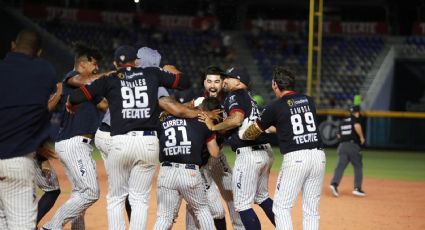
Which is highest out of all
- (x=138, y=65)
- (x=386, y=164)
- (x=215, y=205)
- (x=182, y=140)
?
(x=138, y=65)

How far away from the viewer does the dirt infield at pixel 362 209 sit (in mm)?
12047

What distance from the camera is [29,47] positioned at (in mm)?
6918

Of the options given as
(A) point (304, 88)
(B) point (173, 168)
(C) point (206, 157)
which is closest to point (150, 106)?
(B) point (173, 168)

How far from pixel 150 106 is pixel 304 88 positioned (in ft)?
89.9

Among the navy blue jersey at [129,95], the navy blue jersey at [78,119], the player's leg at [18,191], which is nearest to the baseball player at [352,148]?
the navy blue jersey at [78,119]

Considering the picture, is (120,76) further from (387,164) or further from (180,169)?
(387,164)

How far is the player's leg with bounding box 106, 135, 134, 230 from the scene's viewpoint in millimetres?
8281

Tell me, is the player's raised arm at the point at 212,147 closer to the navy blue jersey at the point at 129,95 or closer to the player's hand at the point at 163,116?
the player's hand at the point at 163,116

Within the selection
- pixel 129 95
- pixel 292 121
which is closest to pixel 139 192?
pixel 129 95

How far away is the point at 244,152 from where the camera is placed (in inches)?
384

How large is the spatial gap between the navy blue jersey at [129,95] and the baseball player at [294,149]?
1.49 meters

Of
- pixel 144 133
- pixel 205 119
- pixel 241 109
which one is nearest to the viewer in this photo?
pixel 144 133

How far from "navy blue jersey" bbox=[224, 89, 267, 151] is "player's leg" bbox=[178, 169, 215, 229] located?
1228mm

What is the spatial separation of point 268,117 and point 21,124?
10.7 ft
